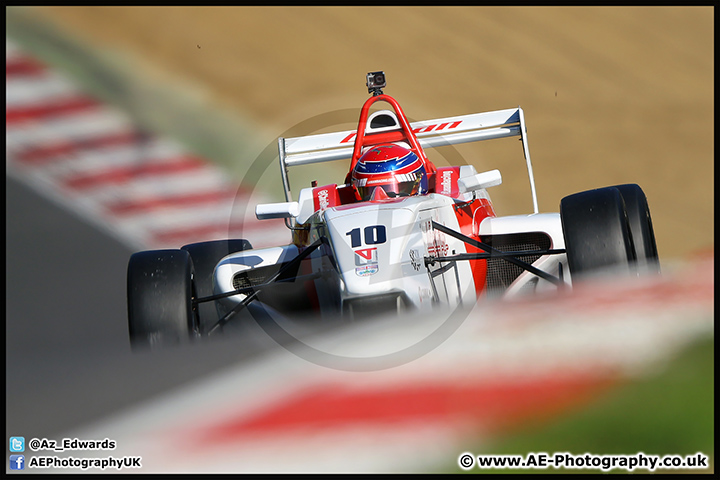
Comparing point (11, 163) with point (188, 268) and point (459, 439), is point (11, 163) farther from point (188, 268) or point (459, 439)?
point (459, 439)

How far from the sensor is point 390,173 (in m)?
5.82

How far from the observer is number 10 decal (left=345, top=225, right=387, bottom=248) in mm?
4773

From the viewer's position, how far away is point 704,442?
306 cm

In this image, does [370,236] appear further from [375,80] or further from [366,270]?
[375,80]

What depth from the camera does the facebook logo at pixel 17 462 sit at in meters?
3.67

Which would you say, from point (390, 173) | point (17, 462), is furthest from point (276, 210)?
point (17, 462)

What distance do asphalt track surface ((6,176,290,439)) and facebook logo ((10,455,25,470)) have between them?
0.12 meters

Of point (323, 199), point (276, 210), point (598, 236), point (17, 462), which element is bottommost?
point (17, 462)

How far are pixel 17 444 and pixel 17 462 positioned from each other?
11 centimetres

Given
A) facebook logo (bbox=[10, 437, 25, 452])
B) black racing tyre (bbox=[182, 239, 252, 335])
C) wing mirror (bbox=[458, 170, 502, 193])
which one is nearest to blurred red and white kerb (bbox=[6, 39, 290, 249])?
black racing tyre (bbox=[182, 239, 252, 335])

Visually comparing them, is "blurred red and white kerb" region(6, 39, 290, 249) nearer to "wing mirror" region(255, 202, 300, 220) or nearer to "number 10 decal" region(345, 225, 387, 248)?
"wing mirror" region(255, 202, 300, 220)

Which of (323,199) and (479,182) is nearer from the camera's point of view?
(479,182)

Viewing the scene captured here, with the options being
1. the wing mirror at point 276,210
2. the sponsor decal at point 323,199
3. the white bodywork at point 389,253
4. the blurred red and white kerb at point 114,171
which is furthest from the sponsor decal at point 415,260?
the blurred red and white kerb at point 114,171

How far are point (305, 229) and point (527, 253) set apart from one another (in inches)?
69.0
